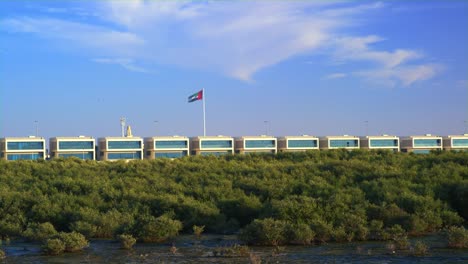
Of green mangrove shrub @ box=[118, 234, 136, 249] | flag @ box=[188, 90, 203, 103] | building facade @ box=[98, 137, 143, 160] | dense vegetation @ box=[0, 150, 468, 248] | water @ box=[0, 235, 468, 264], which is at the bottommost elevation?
water @ box=[0, 235, 468, 264]

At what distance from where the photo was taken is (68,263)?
1504 cm

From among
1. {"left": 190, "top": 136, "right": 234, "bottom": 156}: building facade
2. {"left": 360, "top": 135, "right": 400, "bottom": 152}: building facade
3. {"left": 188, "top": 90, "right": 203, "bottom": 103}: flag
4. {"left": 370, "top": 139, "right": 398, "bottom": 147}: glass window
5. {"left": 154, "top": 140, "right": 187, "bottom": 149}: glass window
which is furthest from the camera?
{"left": 370, "top": 139, "right": 398, "bottom": 147}: glass window

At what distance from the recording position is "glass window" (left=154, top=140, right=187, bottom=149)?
117 m

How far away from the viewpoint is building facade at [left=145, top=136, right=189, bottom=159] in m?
117

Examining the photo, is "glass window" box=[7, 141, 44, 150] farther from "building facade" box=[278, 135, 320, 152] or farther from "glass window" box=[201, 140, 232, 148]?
"building facade" box=[278, 135, 320, 152]

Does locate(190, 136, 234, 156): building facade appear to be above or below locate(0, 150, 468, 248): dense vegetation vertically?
above

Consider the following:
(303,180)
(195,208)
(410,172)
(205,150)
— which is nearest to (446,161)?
(410,172)

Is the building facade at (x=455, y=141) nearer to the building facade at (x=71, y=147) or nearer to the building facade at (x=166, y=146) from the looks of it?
the building facade at (x=166, y=146)

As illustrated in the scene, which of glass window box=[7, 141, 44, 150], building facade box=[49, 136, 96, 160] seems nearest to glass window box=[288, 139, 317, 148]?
building facade box=[49, 136, 96, 160]

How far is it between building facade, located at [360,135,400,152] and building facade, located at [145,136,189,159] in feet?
127

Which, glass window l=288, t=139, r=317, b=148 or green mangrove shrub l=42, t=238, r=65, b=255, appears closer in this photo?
green mangrove shrub l=42, t=238, r=65, b=255

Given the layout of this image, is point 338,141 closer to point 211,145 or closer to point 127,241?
point 211,145

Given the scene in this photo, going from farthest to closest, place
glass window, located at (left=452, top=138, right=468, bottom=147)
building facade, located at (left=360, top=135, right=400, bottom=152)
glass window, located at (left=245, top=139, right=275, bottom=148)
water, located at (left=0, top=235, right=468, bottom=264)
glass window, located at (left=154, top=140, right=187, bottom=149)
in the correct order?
glass window, located at (left=452, top=138, right=468, bottom=147) → building facade, located at (left=360, top=135, right=400, bottom=152) → glass window, located at (left=245, top=139, right=275, bottom=148) → glass window, located at (left=154, top=140, right=187, bottom=149) → water, located at (left=0, top=235, right=468, bottom=264)

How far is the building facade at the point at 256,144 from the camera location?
122 m
